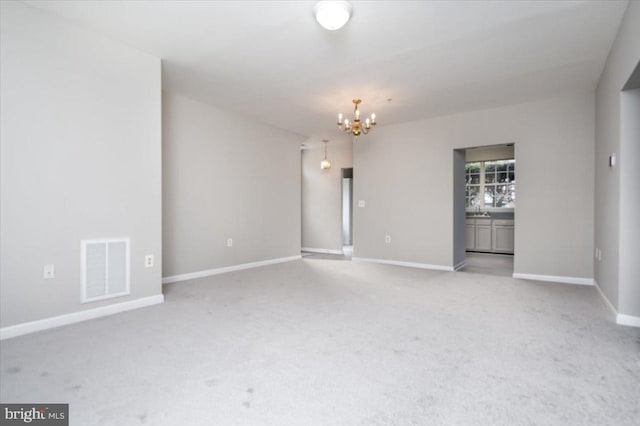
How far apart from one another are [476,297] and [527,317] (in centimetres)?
72

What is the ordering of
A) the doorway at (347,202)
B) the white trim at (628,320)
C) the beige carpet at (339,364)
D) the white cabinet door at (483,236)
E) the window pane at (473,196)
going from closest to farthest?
the beige carpet at (339,364) < the white trim at (628,320) < the white cabinet door at (483,236) < the window pane at (473,196) < the doorway at (347,202)

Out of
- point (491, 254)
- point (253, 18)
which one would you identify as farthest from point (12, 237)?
point (491, 254)

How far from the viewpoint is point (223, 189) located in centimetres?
521

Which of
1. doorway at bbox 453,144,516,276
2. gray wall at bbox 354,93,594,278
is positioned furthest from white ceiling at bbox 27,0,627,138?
doorway at bbox 453,144,516,276

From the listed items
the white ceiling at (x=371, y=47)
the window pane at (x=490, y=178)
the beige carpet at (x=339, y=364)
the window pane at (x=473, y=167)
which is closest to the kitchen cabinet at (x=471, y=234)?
the window pane at (x=490, y=178)

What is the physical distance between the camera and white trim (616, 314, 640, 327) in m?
2.74

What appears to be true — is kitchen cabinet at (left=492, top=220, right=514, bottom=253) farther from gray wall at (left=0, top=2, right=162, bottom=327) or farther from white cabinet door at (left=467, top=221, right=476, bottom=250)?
gray wall at (left=0, top=2, right=162, bottom=327)

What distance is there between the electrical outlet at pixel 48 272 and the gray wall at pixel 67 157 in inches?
1.1

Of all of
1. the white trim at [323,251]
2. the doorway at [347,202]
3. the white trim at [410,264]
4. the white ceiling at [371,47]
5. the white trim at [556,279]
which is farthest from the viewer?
the doorway at [347,202]

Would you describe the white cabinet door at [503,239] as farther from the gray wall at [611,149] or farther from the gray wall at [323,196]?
the gray wall at [323,196]

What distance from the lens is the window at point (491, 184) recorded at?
301 inches

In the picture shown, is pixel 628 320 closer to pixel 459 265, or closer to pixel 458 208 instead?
pixel 459 265

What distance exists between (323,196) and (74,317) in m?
5.75

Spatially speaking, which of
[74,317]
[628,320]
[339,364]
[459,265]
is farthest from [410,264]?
[74,317]
